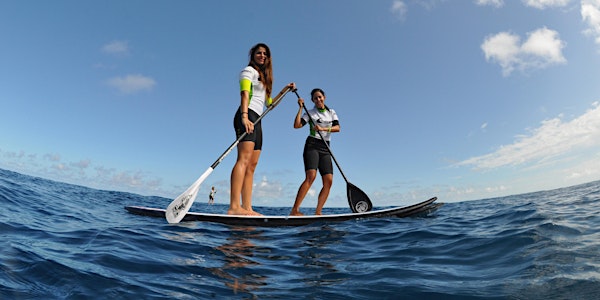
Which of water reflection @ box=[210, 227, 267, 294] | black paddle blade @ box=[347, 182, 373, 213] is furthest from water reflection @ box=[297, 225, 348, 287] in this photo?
black paddle blade @ box=[347, 182, 373, 213]

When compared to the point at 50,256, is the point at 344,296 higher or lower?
lower

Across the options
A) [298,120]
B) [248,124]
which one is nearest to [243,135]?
[248,124]

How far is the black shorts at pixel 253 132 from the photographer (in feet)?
19.6

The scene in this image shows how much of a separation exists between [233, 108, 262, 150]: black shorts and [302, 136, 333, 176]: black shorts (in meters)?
1.58

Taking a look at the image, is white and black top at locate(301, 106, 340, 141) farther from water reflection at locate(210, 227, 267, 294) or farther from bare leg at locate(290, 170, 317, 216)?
water reflection at locate(210, 227, 267, 294)

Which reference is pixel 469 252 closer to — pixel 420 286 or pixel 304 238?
pixel 420 286

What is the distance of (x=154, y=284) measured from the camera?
257 cm

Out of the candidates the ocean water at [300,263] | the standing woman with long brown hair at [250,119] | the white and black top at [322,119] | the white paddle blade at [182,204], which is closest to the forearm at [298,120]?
the white and black top at [322,119]

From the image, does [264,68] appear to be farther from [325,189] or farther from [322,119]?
[325,189]

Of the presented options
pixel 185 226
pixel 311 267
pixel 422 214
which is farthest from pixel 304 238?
pixel 422 214

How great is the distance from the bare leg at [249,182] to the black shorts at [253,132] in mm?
171

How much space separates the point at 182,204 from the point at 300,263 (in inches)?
102

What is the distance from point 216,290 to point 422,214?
582 cm

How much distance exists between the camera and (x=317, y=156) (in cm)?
757
